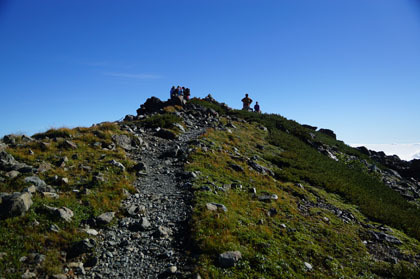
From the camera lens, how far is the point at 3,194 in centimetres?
894

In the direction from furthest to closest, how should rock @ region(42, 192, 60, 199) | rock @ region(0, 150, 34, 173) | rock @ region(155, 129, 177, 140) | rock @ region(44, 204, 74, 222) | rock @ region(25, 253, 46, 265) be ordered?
rock @ region(155, 129, 177, 140)
rock @ region(0, 150, 34, 173)
rock @ region(42, 192, 60, 199)
rock @ region(44, 204, 74, 222)
rock @ region(25, 253, 46, 265)

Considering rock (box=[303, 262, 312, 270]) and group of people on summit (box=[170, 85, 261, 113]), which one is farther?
group of people on summit (box=[170, 85, 261, 113])

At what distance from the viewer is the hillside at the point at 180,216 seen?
748cm

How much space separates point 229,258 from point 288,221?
5.30 m

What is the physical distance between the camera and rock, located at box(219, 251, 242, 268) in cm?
743

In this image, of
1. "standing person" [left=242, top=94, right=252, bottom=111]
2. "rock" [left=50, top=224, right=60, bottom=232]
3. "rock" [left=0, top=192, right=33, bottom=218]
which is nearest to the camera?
"rock" [left=50, top=224, right=60, bottom=232]

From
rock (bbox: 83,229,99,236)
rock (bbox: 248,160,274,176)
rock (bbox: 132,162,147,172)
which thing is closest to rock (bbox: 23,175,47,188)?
rock (bbox: 83,229,99,236)

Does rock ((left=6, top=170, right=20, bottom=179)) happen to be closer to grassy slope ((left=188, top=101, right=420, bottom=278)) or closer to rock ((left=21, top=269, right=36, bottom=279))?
rock ((left=21, top=269, right=36, bottom=279))

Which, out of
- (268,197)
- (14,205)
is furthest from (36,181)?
(268,197)

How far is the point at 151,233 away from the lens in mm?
8891

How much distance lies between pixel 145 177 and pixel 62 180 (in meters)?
4.20

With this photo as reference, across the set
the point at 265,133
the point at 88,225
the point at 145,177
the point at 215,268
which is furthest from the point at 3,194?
the point at 265,133

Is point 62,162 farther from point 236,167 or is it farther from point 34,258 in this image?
point 236,167

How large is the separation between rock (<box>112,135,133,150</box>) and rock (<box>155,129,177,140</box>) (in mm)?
3619
